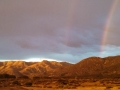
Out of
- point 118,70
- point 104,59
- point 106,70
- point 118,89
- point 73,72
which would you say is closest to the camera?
point 118,89

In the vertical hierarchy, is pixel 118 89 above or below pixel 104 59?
below

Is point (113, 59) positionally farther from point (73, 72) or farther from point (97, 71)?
point (73, 72)

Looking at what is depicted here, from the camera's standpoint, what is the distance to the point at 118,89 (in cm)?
4131

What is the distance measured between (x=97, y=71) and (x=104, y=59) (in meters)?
27.0

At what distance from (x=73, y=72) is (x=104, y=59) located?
3121cm

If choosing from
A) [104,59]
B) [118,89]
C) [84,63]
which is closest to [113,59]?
[104,59]

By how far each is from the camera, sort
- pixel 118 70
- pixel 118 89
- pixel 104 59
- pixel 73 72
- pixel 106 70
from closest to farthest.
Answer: pixel 118 89 → pixel 118 70 → pixel 106 70 → pixel 73 72 → pixel 104 59

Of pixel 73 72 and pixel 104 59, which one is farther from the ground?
pixel 104 59

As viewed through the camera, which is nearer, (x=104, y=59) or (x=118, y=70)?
(x=118, y=70)

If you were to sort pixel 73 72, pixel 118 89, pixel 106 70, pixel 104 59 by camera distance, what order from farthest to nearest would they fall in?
pixel 104 59, pixel 73 72, pixel 106 70, pixel 118 89

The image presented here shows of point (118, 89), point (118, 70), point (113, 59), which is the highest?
point (113, 59)

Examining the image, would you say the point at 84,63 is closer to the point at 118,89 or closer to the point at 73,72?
the point at 73,72

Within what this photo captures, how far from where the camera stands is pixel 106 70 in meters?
149

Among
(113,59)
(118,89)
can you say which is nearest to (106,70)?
(113,59)
